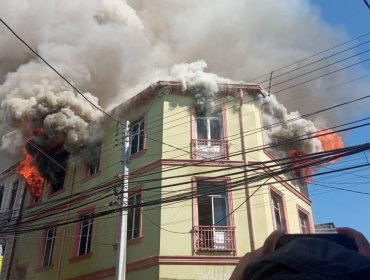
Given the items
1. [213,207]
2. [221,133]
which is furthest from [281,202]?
[221,133]

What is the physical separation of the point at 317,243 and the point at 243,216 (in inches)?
446

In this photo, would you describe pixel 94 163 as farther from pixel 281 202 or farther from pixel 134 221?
pixel 281 202

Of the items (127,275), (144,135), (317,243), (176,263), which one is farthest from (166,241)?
(317,243)

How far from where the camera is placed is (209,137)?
44.5 feet

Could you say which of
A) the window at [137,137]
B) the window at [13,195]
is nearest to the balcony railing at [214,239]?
the window at [137,137]

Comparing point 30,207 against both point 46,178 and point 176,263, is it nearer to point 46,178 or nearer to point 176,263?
point 46,178

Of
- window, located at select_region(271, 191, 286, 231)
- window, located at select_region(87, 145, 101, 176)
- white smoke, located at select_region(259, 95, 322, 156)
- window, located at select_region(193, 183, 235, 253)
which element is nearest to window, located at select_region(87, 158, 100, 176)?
window, located at select_region(87, 145, 101, 176)

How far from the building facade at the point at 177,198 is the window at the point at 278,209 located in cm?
3

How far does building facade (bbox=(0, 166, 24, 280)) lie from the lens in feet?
59.6

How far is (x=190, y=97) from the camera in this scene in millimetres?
14344

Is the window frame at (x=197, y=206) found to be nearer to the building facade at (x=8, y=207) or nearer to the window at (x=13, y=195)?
the building facade at (x=8, y=207)

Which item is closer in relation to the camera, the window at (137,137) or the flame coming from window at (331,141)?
the window at (137,137)

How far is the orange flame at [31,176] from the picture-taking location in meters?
18.6

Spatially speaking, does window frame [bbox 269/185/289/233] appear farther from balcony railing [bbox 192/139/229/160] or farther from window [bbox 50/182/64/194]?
window [bbox 50/182/64/194]
